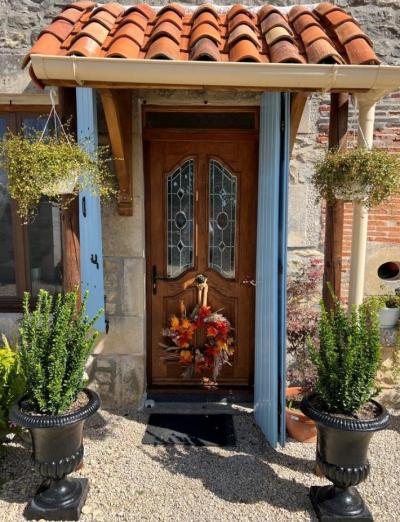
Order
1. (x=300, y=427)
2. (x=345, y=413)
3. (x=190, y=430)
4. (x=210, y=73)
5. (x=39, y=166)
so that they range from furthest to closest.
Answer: (x=190, y=430) < (x=300, y=427) < (x=345, y=413) < (x=210, y=73) < (x=39, y=166)

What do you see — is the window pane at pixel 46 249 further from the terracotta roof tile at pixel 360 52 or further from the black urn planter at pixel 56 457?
the terracotta roof tile at pixel 360 52

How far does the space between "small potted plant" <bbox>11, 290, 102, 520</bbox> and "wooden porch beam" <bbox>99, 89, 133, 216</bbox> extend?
4.02ft

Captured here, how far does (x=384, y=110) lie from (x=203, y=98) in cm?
155

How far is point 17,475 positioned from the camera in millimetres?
3268

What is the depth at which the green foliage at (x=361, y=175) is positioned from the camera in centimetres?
279

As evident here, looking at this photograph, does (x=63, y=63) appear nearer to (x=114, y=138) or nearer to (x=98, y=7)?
(x=114, y=138)

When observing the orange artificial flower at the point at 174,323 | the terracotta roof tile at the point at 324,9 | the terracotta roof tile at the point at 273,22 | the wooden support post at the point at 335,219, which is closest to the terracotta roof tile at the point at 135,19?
the terracotta roof tile at the point at 273,22

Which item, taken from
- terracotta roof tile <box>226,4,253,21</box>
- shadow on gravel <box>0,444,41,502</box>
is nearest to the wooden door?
terracotta roof tile <box>226,4,253,21</box>

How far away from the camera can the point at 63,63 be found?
266cm

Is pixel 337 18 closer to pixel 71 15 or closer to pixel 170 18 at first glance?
pixel 170 18

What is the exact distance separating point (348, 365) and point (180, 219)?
6.97ft

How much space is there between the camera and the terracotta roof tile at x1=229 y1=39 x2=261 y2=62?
2.78 m

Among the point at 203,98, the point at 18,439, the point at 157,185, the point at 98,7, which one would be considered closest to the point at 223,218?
the point at 157,185

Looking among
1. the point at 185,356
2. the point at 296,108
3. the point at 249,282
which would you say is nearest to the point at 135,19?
the point at 296,108
